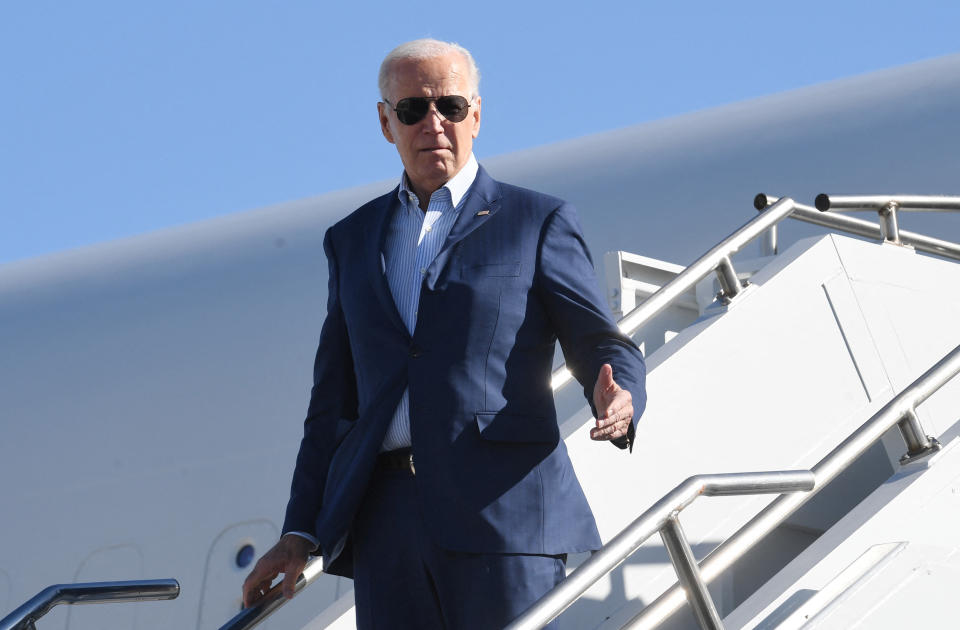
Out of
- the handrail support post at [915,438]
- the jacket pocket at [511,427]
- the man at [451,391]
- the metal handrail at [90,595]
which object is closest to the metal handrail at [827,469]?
the handrail support post at [915,438]

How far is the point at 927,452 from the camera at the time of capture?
2.80 m

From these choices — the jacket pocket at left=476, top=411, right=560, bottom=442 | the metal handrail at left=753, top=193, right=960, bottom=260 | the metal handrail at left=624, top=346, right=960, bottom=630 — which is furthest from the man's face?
the metal handrail at left=753, top=193, right=960, bottom=260

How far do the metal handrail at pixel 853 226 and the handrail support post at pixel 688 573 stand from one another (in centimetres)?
249

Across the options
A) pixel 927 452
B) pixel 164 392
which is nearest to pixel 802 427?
pixel 927 452

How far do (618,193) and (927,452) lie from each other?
6805 mm

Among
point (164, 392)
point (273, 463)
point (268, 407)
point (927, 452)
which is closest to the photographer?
point (927, 452)

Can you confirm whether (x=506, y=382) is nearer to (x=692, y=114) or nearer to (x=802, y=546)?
(x=802, y=546)

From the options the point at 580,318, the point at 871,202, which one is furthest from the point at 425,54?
the point at 871,202

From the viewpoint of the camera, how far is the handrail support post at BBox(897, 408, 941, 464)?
2.79 metres

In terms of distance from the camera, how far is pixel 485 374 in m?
2.01

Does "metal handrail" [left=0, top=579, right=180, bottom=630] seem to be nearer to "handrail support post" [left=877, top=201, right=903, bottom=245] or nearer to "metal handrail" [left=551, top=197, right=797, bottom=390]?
"metal handrail" [left=551, top=197, right=797, bottom=390]

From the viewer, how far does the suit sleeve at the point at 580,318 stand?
2020mm

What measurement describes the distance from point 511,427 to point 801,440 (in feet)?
Answer: 5.84

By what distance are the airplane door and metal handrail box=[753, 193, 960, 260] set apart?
3014mm
